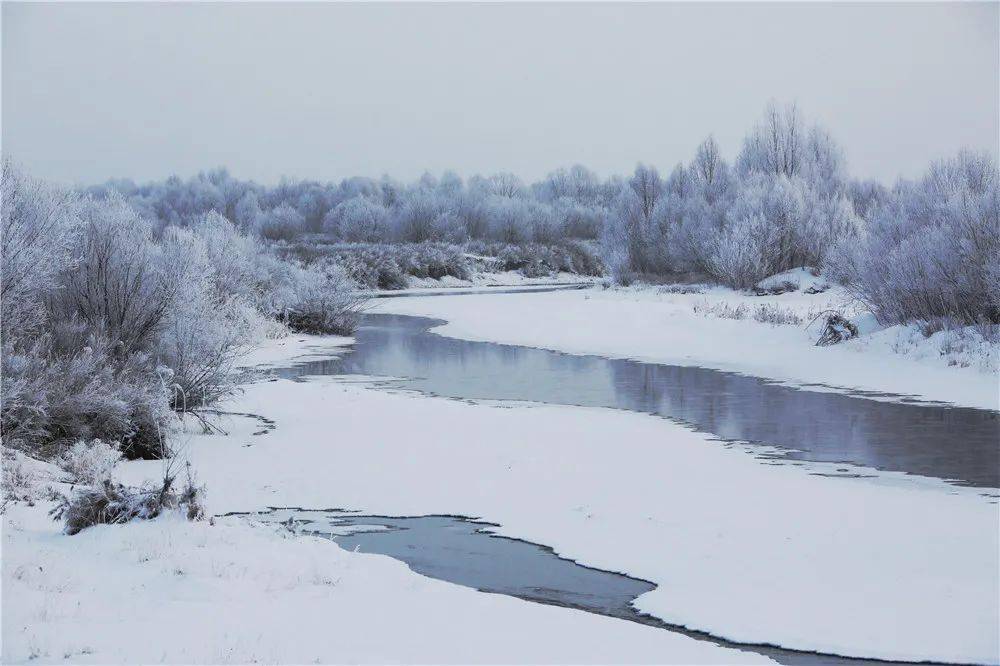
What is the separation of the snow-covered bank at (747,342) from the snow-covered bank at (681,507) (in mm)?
5949

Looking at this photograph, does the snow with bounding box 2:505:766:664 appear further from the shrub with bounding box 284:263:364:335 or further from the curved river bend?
the shrub with bounding box 284:263:364:335

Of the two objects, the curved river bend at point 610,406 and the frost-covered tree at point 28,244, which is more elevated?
the frost-covered tree at point 28,244

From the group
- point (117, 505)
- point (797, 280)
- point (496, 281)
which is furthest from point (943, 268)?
point (496, 281)

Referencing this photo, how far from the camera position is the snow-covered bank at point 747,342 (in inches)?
698

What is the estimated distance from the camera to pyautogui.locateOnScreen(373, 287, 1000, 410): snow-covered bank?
17734mm

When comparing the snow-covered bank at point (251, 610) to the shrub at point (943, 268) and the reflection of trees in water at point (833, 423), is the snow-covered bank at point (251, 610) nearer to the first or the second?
the reflection of trees in water at point (833, 423)

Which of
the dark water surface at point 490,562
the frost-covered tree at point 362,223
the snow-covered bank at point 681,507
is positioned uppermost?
the frost-covered tree at point 362,223

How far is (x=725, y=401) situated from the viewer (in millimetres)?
16109

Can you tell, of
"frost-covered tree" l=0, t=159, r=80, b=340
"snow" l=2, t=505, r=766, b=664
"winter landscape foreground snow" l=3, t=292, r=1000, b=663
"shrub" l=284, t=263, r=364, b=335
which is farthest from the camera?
"shrub" l=284, t=263, r=364, b=335

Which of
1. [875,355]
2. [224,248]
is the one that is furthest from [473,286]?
[875,355]

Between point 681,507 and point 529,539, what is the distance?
5.08 feet

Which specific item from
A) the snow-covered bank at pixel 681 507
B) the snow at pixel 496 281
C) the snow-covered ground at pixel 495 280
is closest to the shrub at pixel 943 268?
the snow-covered bank at pixel 681 507

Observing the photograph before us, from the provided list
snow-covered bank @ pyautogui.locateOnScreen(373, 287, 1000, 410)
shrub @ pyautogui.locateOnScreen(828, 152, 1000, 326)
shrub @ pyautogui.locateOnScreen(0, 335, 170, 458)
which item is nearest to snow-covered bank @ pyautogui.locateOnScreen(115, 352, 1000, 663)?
shrub @ pyautogui.locateOnScreen(0, 335, 170, 458)

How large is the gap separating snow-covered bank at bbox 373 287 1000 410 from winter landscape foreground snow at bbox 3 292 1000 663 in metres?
6.78
